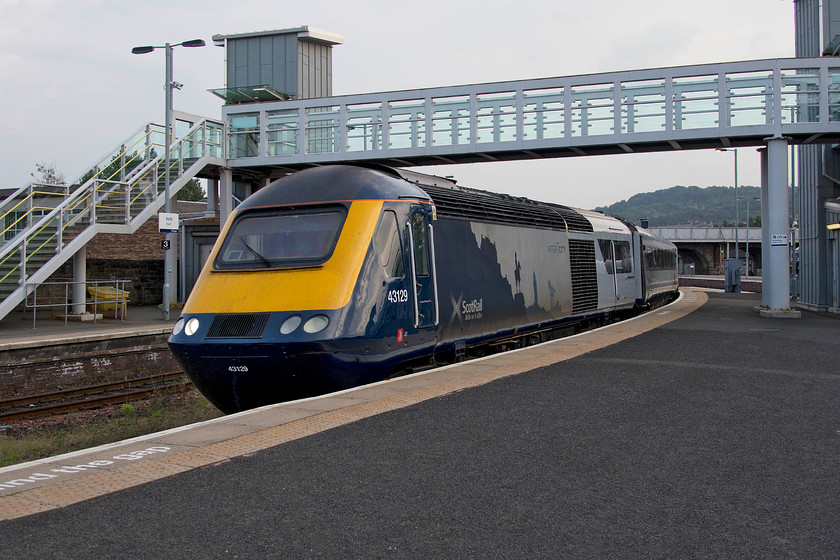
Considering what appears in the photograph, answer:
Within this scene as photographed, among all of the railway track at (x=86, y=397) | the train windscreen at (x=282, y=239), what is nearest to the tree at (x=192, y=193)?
the railway track at (x=86, y=397)

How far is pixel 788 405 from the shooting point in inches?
315

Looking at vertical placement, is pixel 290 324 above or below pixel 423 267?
below

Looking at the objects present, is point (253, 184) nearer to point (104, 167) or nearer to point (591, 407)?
point (104, 167)

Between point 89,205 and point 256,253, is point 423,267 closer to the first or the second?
point 256,253

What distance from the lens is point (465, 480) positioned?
520cm

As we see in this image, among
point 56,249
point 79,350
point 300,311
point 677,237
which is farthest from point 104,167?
point 677,237

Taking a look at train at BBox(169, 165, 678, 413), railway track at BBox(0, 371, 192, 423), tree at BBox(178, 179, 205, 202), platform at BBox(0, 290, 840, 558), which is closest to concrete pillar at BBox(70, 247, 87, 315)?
railway track at BBox(0, 371, 192, 423)

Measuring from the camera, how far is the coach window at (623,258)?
20.0 metres

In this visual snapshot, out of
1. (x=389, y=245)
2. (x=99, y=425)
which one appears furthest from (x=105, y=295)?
(x=389, y=245)

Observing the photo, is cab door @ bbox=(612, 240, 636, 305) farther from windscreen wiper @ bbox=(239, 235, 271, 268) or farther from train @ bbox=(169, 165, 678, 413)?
windscreen wiper @ bbox=(239, 235, 271, 268)

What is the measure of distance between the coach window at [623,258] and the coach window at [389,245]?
11.5 metres

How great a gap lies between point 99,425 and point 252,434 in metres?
6.41

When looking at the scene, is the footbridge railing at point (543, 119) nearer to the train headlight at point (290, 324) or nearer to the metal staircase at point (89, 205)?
the metal staircase at point (89, 205)

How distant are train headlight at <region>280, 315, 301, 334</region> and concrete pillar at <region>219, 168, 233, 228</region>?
18.5 meters
